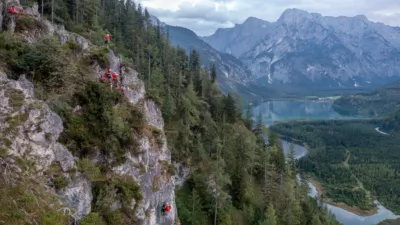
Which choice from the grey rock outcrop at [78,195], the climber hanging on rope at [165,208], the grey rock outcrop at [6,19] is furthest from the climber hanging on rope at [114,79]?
the climber hanging on rope at [165,208]

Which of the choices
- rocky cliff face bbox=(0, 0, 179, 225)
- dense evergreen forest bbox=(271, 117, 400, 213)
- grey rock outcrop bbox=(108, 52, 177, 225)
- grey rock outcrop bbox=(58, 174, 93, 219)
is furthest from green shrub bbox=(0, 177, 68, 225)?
dense evergreen forest bbox=(271, 117, 400, 213)

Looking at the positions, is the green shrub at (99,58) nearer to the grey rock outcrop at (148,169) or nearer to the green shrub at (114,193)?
the grey rock outcrop at (148,169)

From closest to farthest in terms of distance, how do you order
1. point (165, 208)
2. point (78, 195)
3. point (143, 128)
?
point (78, 195)
point (143, 128)
point (165, 208)

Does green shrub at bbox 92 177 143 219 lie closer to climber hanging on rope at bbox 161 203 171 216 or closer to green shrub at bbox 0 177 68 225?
green shrub at bbox 0 177 68 225

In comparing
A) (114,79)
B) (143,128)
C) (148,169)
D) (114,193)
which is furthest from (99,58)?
(114,193)

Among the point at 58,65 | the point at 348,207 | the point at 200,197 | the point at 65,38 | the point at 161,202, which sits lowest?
the point at 348,207

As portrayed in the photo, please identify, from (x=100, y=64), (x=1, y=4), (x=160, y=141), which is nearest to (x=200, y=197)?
(x=160, y=141)

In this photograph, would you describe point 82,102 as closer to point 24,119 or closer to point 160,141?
point 24,119

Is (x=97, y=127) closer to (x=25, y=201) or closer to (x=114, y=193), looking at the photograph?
(x=114, y=193)
